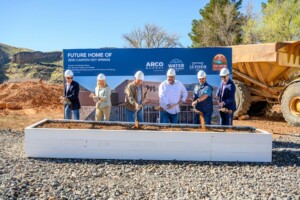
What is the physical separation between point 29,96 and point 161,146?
15490 millimetres

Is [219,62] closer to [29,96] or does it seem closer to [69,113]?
[69,113]

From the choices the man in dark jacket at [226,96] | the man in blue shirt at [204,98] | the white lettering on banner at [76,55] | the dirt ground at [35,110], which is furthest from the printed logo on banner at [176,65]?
the dirt ground at [35,110]

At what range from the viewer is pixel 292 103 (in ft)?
38.9

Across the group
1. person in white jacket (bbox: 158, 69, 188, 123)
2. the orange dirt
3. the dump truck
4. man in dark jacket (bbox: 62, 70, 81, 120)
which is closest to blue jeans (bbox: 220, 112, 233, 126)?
person in white jacket (bbox: 158, 69, 188, 123)

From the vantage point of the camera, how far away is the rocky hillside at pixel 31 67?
3975 cm

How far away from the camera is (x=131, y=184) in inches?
229

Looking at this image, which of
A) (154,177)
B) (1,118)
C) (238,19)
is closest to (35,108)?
(1,118)

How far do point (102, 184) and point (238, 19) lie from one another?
37.5 metres

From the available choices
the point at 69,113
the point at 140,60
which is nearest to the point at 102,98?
the point at 69,113

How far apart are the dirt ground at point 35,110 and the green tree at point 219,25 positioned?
2216 cm

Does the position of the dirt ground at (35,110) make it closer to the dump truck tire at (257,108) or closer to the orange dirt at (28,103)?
the orange dirt at (28,103)

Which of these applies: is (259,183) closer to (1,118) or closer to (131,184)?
(131,184)

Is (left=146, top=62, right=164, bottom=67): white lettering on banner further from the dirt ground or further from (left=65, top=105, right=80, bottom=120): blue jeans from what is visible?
the dirt ground

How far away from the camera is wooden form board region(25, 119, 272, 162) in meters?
7.49
